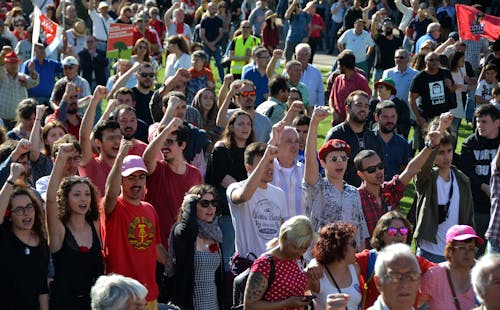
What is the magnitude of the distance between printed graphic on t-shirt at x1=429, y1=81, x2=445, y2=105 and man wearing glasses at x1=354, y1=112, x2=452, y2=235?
5.46 metres

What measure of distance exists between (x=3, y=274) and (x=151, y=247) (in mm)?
1216

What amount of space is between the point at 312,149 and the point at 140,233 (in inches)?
58.4

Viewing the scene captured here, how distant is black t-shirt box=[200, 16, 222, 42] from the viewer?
23328mm

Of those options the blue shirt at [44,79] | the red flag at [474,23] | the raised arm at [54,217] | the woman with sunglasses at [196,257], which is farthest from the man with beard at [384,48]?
the raised arm at [54,217]

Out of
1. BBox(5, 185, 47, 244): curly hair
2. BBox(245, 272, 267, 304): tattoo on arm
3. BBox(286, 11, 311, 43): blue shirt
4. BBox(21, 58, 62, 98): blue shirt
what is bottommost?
BBox(245, 272, 267, 304): tattoo on arm

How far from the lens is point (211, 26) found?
76.5ft

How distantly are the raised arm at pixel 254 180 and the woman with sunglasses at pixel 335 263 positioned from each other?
2.81 feet

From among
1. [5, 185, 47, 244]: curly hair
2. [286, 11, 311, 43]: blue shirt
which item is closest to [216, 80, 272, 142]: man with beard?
[5, 185, 47, 244]: curly hair

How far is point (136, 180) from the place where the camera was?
27.3 feet

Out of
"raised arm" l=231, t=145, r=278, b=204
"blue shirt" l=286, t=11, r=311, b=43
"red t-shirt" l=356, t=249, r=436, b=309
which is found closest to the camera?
"red t-shirt" l=356, t=249, r=436, b=309

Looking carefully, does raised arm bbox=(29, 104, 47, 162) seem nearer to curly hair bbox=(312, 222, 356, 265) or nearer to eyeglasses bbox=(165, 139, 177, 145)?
eyeglasses bbox=(165, 139, 177, 145)

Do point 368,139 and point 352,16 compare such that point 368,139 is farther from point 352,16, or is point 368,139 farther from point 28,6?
point 28,6

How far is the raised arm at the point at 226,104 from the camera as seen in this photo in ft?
38.5

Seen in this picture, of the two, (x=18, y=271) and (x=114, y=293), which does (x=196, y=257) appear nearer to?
(x=18, y=271)
